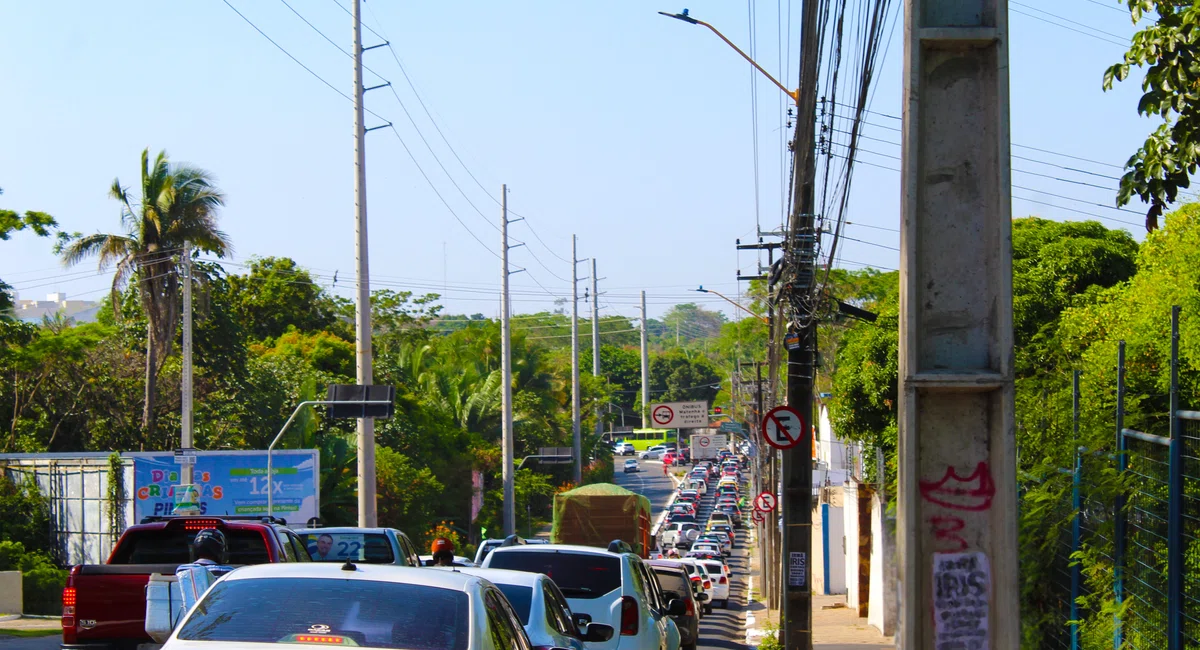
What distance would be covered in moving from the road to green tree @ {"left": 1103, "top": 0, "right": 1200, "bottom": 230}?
17573mm

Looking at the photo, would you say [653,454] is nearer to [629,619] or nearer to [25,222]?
[25,222]

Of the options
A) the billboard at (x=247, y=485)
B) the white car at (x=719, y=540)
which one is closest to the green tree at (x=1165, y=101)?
the billboard at (x=247, y=485)

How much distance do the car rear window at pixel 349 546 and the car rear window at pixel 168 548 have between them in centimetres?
440

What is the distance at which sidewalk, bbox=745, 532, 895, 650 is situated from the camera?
87.6 ft

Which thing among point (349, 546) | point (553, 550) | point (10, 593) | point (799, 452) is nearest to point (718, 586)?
point (10, 593)

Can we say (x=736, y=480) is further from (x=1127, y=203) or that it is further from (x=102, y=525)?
(x=1127, y=203)

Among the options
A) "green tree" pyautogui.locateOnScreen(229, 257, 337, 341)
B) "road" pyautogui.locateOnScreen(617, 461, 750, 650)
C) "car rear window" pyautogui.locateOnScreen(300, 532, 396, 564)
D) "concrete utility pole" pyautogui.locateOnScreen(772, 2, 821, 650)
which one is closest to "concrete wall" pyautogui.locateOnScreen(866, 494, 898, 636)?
"road" pyautogui.locateOnScreen(617, 461, 750, 650)

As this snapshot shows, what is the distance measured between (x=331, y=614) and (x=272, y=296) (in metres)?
62.5

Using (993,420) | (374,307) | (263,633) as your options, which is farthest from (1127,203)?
(374,307)

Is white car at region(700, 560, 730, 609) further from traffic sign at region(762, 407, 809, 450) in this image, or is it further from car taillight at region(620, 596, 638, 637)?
car taillight at region(620, 596, 638, 637)

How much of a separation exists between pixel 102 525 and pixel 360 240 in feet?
41.4

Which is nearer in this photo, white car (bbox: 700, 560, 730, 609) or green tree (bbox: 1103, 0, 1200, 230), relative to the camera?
green tree (bbox: 1103, 0, 1200, 230)

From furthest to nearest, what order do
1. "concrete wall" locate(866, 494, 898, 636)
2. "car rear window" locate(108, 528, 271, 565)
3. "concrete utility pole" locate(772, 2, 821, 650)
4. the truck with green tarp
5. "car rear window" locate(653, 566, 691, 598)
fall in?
the truck with green tarp
"concrete wall" locate(866, 494, 898, 636)
"car rear window" locate(653, 566, 691, 598)
"concrete utility pole" locate(772, 2, 821, 650)
"car rear window" locate(108, 528, 271, 565)

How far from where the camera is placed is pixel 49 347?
39188mm
